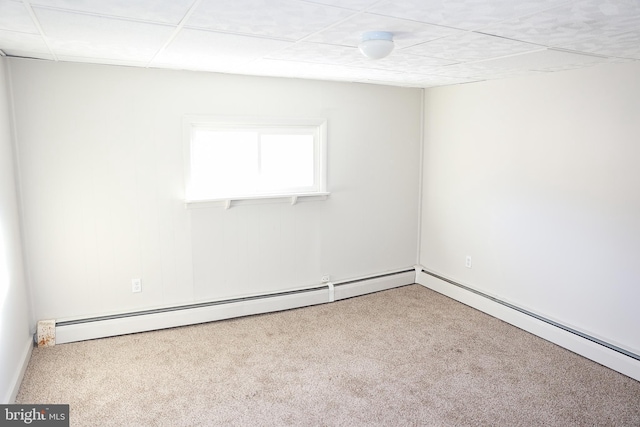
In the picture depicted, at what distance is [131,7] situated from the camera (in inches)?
70.4

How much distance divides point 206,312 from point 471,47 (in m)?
2.80

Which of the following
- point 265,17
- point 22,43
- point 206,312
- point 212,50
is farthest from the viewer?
point 206,312

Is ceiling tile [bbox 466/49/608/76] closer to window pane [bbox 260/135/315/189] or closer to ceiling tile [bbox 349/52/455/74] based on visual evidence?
ceiling tile [bbox 349/52/455/74]

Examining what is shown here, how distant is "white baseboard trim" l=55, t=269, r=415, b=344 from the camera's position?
3.39m

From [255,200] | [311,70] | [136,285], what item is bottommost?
[136,285]

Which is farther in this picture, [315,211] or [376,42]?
[315,211]

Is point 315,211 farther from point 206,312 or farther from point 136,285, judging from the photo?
point 136,285

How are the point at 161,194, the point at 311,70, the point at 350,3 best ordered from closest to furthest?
the point at 350,3 → the point at 311,70 → the point at 161,194

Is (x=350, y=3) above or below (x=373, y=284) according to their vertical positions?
above

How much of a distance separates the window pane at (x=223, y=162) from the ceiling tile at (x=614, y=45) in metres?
2.44

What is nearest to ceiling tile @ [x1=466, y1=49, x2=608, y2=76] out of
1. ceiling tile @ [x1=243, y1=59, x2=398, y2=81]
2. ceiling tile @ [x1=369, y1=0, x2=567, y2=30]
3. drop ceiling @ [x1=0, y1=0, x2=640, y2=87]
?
drop ceiling @ [x1=0, y1=0, x2=640, y2=87]

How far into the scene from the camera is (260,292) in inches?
158

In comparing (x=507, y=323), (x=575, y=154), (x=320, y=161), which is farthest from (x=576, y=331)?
(x=320, y=161)

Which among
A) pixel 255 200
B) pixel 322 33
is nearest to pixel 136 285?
pixel 255 200
